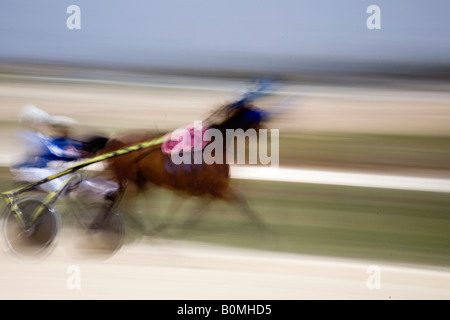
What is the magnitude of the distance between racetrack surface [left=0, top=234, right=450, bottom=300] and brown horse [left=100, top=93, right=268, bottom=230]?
20cm

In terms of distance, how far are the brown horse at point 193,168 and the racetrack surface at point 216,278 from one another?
195 millimetres

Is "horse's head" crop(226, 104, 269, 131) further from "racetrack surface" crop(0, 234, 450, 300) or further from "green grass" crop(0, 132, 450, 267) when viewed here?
"racetrack surface" crop(0, 234, 450, 300)

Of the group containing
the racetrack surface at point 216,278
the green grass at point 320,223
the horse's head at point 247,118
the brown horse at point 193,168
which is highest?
the horse's head at point 247,118

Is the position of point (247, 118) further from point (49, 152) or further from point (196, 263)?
point (49, 152)

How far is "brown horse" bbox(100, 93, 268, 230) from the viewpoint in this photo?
2217mm

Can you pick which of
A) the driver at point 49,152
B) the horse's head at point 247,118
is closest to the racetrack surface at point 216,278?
the driver at point 49,152

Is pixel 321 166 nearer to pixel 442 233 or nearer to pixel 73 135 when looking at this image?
pixel 442 233

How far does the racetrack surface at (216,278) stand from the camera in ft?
7.39

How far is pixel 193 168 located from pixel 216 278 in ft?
1.74

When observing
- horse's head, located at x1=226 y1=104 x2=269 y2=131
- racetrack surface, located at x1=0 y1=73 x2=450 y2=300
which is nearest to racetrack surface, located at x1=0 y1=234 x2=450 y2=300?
racetrack surface, located at x1=0 y1=73 x2=450 y2=300

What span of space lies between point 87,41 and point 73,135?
0.45 m

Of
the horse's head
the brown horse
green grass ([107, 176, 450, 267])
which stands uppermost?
the horse's head
